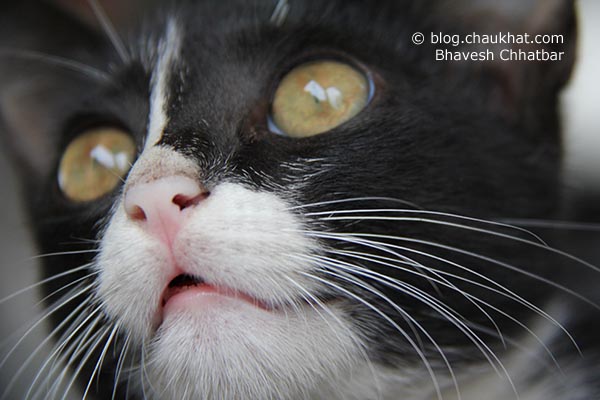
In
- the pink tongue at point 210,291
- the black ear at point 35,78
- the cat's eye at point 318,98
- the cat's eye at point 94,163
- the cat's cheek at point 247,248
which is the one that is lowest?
the pink tongue at point 210,291

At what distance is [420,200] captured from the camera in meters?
0.94

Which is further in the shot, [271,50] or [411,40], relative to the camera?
[411,40]

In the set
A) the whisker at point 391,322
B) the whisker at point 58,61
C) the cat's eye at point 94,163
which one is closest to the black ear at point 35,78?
the whisker at point 58,61

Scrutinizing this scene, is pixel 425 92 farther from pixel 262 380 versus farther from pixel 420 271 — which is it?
pixel 262 380

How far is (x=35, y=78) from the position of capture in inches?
53.0

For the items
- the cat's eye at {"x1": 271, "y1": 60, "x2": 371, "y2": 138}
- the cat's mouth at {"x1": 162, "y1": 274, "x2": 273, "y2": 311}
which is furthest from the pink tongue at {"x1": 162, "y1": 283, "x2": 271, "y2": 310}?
the cat's eye at {"x1": 271, "y1": 60, "x2": 371, "y2": 138}

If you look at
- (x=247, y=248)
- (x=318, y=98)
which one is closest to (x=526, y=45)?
(x=318, y=98)

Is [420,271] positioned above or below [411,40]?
below

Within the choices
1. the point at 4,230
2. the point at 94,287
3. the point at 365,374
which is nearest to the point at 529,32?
the point at 365,374

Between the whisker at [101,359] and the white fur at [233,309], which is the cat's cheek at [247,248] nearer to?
the white fur at [233,309]

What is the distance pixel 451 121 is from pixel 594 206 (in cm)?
50

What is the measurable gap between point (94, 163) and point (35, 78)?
37 cm

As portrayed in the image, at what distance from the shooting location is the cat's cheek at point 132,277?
32.5 inches

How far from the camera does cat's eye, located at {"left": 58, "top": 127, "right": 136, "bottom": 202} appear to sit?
107 cm
